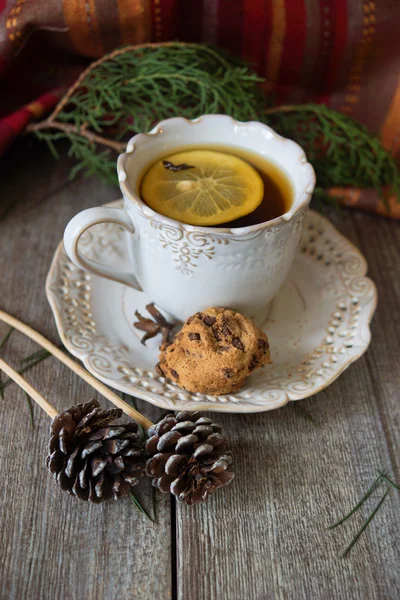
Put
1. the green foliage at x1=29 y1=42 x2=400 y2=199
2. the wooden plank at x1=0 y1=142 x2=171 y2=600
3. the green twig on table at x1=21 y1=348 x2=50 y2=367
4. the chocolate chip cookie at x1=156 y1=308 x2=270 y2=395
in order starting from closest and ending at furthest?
the wooden plank at x1=0 y1=142 x2=171 y2=600 < the chocolate chip cookie at x1=156 y1=308 x2=270 y2=395 < the green twig on table at x1=21 y1=348 x2=50 y2=367 < the green foliage at x1=29 y1=42 x2=400 y2=199

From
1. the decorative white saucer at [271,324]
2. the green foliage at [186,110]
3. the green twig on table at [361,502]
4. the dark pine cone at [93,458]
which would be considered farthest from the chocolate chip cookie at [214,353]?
the green foliage at [186,110]

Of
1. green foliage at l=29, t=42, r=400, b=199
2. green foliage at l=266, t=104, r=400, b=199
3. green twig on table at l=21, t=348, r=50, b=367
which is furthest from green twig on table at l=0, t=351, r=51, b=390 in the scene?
green foliage at l=266, t=104, r=400, b=199

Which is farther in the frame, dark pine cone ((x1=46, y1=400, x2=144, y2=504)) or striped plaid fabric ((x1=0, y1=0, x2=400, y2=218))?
striped plaid fabric ((x1=0, y1=0, x2=400, y2=218))

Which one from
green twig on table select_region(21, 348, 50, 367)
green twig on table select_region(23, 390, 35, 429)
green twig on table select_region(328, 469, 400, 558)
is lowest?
green twig on table select_region(328, 469, 400, 558)

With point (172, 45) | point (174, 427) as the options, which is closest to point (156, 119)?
point (172, 45)

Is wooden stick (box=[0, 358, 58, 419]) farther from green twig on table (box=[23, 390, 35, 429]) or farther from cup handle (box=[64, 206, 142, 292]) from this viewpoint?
cup handle (box=[64, 206, 142, 292])

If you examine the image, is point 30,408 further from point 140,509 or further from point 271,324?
point 271,324

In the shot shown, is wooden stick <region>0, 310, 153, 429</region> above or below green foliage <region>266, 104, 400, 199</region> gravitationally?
above
